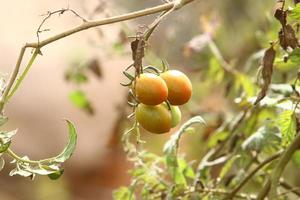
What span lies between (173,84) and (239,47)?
134cm

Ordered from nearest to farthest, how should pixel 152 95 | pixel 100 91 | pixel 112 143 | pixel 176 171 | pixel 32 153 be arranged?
pixel 152 95 → pixel 176 171 → pixel 112 143 → pixel 32 153 → pixel 100 91

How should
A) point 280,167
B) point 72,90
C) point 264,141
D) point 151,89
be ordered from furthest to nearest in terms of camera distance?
point 72,90 < point 264,141 < point 280,167 < point 151,89

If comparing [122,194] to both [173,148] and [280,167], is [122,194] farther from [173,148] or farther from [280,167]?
[280,167]

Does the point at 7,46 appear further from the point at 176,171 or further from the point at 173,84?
the point at 173,84

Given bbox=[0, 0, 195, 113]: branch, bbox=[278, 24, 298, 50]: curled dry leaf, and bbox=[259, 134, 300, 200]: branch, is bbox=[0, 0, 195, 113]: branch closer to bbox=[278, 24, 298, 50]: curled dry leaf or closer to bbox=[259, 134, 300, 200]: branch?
bbox=[278, 24, 298, 50]: curled dry leaf

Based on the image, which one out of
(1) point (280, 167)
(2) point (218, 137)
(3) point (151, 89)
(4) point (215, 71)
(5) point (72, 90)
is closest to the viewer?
(3) point (151, 89)

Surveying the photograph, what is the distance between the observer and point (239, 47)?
6.14ft

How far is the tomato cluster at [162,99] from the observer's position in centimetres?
54

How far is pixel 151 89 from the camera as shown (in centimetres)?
53

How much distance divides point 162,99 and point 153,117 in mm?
22

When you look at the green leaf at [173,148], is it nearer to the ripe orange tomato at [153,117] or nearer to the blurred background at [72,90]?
the ripe orange tomato at [153,117]

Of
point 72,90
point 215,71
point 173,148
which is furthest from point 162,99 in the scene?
point 72,90

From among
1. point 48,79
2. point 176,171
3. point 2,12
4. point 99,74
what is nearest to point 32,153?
point 48,79

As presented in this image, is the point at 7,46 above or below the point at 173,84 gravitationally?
above
